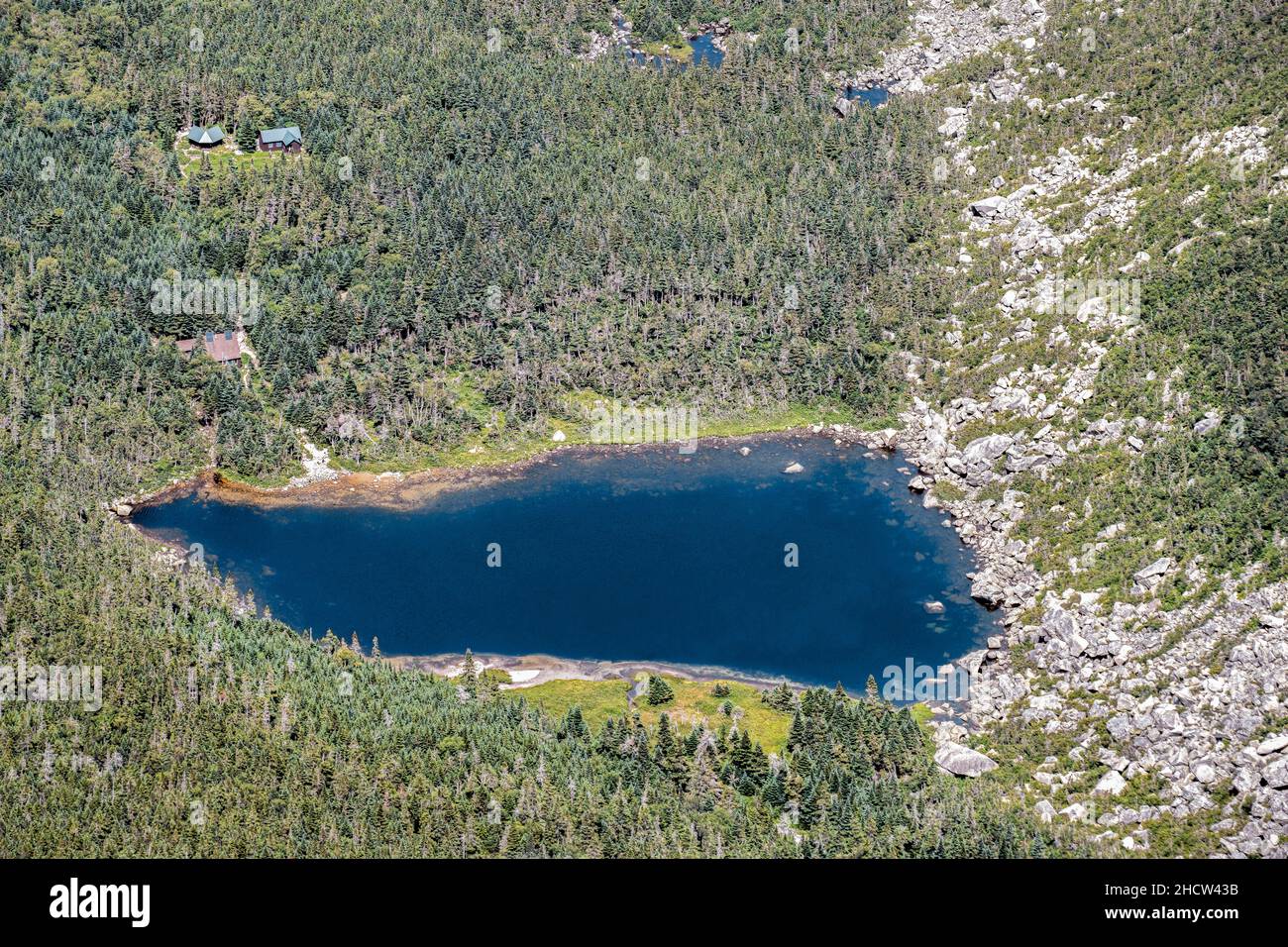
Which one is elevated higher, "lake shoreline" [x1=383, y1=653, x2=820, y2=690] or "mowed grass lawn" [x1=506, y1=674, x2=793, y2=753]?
"lake shoreline" [x1=383, y1=653, x2=820, y2=690]

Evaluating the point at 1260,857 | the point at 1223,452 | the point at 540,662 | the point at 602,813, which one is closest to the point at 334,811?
the point at 602,813

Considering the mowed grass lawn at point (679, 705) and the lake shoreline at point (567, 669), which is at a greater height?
the lake shoreline at point (567, 669)

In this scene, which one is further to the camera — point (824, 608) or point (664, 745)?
point (824, 608)

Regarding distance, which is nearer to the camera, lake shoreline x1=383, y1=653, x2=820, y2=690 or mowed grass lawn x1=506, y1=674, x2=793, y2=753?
mowed grass lawn x1=506, y1=674, x2=793, y2=753

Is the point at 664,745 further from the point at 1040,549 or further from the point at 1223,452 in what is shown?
the point at 1223,452

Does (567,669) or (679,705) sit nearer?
(679,705)

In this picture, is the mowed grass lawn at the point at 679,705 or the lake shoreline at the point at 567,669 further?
the lake shoreline at the point at 567,669

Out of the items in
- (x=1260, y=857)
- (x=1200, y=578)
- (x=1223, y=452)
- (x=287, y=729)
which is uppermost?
(x=1223, y=452)

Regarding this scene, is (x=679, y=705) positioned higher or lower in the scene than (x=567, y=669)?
lower
